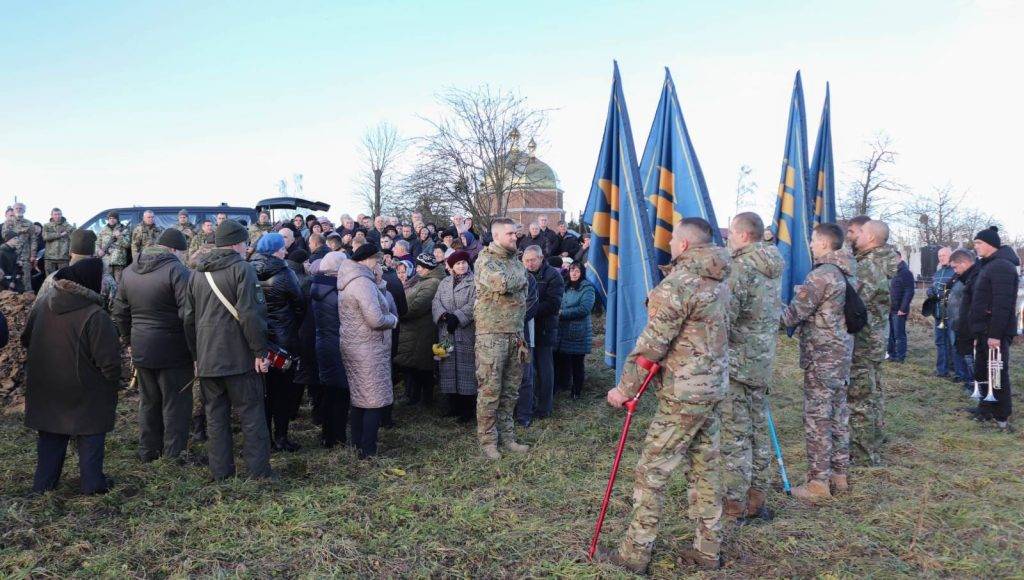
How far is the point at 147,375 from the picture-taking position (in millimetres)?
5801

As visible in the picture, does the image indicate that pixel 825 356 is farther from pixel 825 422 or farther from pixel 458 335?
pixel 458 335

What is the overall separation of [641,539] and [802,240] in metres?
5.08

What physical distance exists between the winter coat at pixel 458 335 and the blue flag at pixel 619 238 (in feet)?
4.73

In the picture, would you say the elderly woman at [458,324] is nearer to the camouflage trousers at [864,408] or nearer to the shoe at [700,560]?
the shoe at [700,560]

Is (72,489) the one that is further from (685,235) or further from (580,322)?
Answer: (580,322)

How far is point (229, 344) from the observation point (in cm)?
506

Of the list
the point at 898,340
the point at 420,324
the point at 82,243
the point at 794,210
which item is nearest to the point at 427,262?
the point at 420,324

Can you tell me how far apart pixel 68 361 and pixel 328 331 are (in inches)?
81.5

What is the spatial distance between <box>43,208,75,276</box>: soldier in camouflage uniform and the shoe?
1400 centimetres

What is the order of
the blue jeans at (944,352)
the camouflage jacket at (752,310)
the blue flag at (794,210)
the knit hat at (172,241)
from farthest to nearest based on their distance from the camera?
the blue jeans at (944,352), the blue flag at (794,210), the knit hat at (172,241), the camouflage jacket at (752,310)

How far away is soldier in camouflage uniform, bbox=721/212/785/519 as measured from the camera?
4.52 metres

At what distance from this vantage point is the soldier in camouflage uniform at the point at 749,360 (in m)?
4.52

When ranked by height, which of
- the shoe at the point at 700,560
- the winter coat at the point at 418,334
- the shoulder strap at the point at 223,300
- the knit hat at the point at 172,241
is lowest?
the shoe at the point at 700,560

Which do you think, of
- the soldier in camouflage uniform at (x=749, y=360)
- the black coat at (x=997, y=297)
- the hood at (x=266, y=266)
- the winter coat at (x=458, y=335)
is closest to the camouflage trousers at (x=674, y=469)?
the soldier in camouflage uniform at (x=749, y=360)
